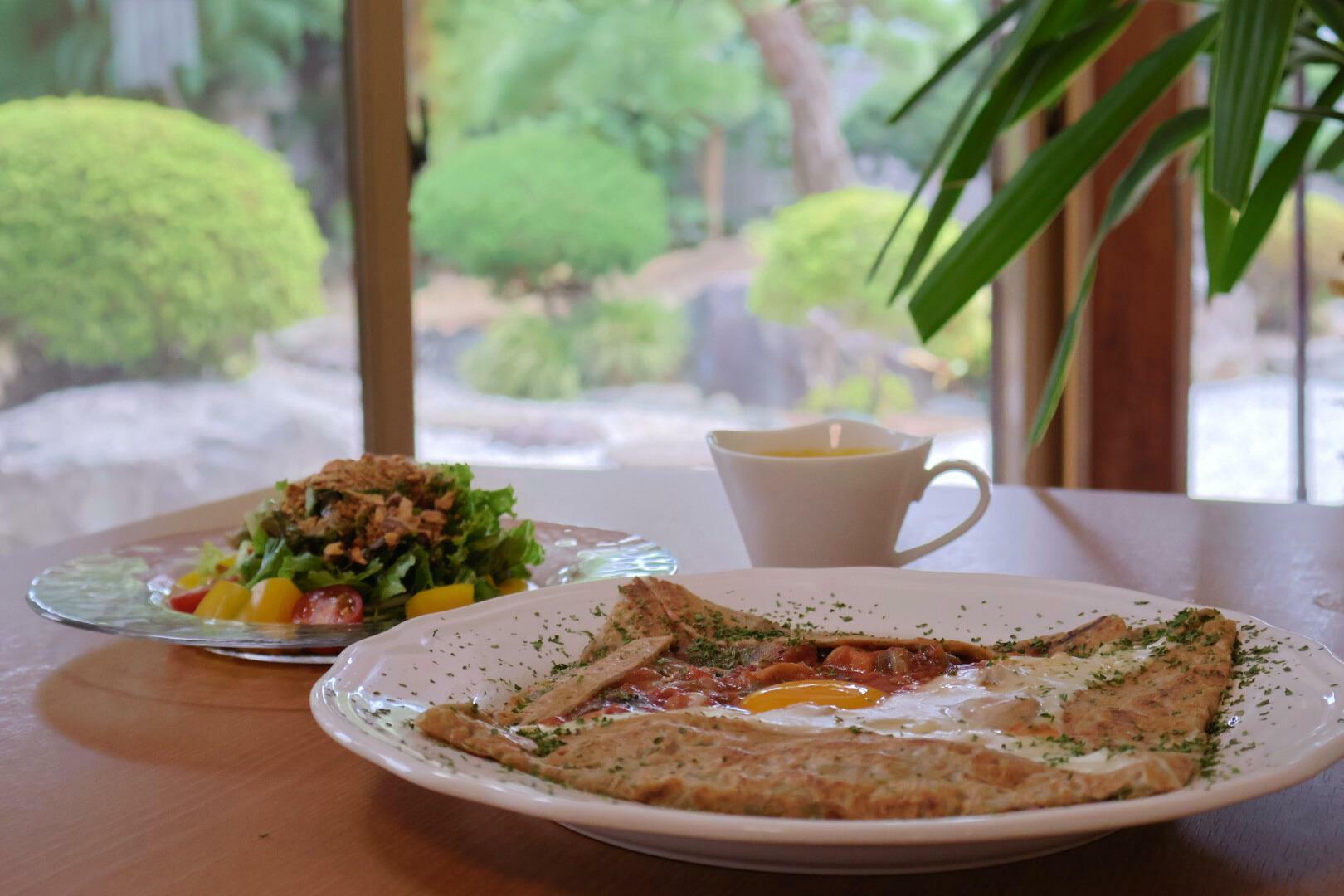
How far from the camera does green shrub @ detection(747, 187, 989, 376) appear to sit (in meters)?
5.12

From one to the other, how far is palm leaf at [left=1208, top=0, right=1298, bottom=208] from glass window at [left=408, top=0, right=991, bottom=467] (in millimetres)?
3489

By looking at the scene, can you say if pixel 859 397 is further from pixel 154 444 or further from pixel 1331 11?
pixel 1331 11

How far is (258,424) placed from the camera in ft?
10.0

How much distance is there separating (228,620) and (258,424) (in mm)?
2259

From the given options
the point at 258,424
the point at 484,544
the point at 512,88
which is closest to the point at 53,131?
the point at 258,424

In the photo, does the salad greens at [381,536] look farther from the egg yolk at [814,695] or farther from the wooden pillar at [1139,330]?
the wooden pillar at [1139,330]

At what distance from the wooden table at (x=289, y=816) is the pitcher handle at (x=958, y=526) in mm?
115

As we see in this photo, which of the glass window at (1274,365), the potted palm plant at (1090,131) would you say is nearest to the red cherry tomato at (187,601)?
the potted palm plant at (1090,131)

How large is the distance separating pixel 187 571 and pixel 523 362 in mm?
4381

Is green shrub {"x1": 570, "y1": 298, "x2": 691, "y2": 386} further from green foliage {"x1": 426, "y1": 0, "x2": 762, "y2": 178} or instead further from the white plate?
the white plate

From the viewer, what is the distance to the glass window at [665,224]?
507cm

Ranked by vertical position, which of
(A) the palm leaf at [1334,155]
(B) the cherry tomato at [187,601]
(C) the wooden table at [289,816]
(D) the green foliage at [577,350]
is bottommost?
(C) the wooden table at [289,816]

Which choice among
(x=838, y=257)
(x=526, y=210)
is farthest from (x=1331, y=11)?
(x=526, y=210)

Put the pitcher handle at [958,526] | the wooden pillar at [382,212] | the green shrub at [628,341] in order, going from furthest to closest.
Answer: the green shrub at [628,341] → the wooden pillar at [382,212] → the pitcher handle at [958,526]
